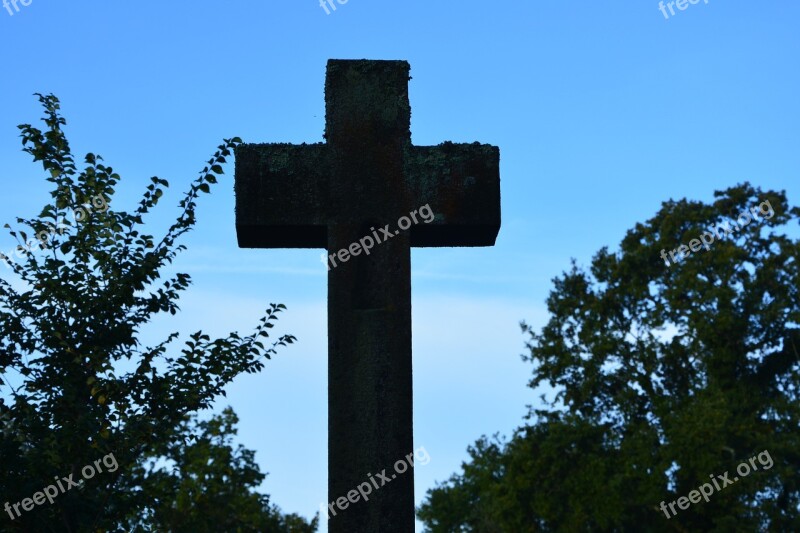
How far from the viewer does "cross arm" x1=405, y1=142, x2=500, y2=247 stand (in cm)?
612

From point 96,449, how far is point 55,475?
0.53 metres

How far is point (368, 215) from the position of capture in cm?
602

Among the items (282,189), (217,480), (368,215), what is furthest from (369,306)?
(217,480)

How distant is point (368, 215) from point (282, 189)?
1.75 feet

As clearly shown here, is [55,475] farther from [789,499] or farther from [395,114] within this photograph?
[789,499]

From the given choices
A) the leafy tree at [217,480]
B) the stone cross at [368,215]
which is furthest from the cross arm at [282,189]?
the leafy tree at [217,480]

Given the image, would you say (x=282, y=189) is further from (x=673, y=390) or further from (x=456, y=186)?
(x=673, y=390)

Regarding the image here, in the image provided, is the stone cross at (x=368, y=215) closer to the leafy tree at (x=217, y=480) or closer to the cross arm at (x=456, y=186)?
the cross arm at (x=456, y=186)

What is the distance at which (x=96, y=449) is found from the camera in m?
9.60

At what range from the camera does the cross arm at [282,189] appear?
6.07 meters

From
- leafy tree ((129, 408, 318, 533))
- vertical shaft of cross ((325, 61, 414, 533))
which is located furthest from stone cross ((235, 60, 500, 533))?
leafy tree ((129, 408, 318, 533))

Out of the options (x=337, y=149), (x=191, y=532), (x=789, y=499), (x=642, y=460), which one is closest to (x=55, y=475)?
(x=191, y=532)

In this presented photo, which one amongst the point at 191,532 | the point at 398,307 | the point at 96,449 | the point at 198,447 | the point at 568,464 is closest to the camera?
the point at 398,307

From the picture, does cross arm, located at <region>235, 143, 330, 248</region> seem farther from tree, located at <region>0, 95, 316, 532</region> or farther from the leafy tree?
the leafy tree
